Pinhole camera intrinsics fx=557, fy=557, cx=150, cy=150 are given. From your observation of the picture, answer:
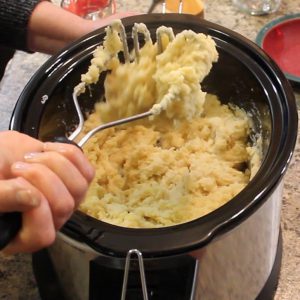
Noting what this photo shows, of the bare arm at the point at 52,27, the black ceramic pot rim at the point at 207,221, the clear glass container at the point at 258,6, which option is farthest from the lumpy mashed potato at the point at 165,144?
the clear glass container at the point at 258,6

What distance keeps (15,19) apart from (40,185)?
0.55 m

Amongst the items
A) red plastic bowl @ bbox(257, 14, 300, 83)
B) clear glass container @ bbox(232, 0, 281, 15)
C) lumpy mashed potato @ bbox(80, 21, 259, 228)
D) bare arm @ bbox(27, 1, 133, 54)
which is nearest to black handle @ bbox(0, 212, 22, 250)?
lumpy mashed potato @ bbox(80, 21, 259, 228)

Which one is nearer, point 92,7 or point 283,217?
point 283,217

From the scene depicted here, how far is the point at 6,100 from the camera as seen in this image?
3.23 ft

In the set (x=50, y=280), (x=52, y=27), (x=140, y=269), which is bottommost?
(x=50, y=280)

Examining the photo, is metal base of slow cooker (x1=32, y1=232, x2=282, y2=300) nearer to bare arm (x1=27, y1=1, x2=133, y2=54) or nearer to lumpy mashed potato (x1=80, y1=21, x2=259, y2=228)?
lumpy mashed potato (x1=80, y1=21, x2=259, y2=228)

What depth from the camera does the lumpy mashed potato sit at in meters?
0.66

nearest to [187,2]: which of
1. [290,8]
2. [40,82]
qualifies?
[290,8]

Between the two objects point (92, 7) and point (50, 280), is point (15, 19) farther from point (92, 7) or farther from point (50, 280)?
point (50, 280)

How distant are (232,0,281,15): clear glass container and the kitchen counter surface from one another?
12mm

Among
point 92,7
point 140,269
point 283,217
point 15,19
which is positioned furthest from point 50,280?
point 92,7

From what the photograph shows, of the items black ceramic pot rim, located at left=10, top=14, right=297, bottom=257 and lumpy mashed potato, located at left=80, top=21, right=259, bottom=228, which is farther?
lumpy mashed potato, located at left=80, top=21, right=259, bottom=228

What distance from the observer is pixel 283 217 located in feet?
2.57

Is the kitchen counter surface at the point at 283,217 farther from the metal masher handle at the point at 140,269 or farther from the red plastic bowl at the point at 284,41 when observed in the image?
the metal masher handle at the point at 140,269
